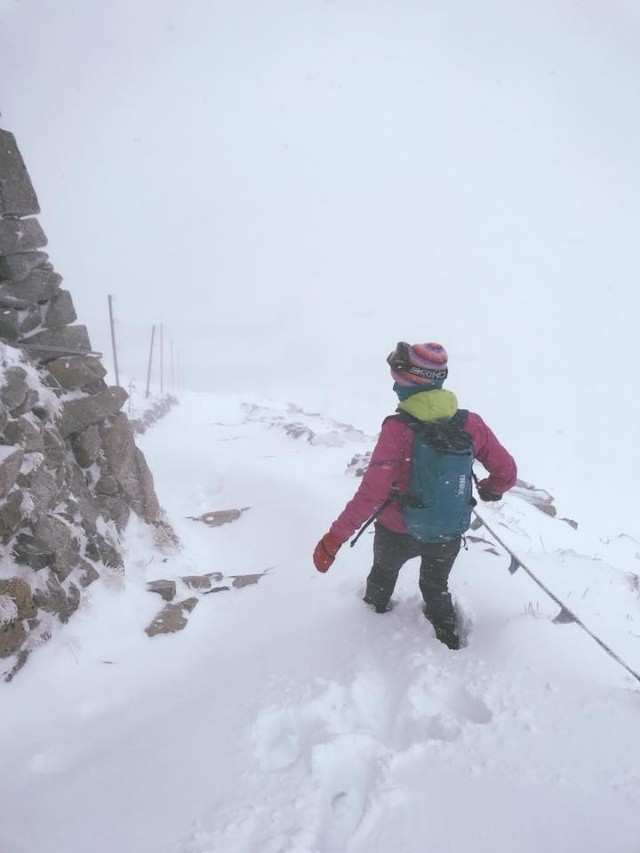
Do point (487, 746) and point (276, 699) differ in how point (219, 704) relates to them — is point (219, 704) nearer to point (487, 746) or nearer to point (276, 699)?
point (276, 699)

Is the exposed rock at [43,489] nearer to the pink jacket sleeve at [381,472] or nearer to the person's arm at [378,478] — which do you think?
the person's arm at [378,478]

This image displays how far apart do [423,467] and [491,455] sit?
81 cm

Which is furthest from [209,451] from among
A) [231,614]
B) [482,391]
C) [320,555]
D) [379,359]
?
[379,359]

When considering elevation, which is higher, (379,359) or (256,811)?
(256,811)

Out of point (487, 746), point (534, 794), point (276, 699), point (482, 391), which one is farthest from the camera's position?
point (482, 391)

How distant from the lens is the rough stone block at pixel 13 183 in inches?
214

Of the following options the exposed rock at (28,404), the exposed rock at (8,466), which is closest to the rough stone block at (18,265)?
→ the exposed rock at (28,404)

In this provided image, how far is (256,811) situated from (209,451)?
1301cm

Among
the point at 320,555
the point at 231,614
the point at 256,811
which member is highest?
the point at 320,555

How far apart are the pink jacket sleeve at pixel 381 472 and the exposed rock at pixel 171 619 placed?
7.90 ft

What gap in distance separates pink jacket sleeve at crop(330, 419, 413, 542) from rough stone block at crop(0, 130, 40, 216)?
506 centimetres

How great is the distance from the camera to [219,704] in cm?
377

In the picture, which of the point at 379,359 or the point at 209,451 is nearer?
the point at 209,451

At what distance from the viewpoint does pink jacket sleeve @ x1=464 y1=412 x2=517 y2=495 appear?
157 inches
